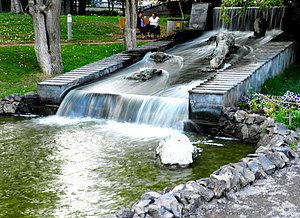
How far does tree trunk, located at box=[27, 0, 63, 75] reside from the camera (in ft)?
53.6

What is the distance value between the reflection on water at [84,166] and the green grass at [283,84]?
3.05 metres

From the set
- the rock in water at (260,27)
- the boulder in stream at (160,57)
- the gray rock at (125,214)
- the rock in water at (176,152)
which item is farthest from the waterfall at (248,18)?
the gray rock at (125,214)

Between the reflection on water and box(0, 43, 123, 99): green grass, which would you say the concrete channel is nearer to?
the reflection on water

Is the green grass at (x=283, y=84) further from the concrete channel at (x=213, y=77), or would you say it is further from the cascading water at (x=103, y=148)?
the cascading water at (x=103, y=148)

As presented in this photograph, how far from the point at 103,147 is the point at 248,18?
12.0 m

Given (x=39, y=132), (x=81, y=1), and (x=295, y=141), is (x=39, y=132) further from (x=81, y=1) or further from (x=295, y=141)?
(x=81, y=1)

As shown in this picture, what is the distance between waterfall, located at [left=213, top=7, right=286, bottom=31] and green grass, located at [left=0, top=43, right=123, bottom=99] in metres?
4.28

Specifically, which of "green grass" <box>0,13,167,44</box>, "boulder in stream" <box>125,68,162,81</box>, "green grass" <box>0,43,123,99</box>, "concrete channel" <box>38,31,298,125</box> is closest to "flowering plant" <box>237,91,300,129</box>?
"concrete channel" <box>38,31,298,125</box>

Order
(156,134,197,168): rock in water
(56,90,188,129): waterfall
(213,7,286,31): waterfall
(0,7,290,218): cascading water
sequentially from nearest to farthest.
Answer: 1. (0,7,290,218): cascading water
2. (156,134,197,168): rock in water
3. (56,90,188,129): waterfall
4. (213,7,286,31): waterfall

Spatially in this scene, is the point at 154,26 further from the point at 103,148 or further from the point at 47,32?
the point at 103,148

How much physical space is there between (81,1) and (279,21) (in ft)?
86.8

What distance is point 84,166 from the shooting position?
30.5 feet

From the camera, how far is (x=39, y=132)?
1194 centimetres

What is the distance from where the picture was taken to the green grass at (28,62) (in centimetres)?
1574
